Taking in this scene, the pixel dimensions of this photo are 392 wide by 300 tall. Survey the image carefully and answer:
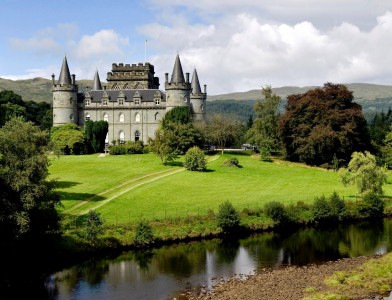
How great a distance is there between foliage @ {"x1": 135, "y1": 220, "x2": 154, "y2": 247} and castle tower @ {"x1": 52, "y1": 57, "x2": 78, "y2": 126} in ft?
166

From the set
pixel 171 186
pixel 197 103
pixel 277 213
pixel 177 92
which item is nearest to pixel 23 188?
pixel 277 213

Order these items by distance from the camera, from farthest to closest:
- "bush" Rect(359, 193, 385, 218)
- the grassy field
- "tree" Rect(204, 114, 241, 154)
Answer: "tree" Rect(204, 114, 241, 154) → "bush" Rect(359, 193, 385, 218) → the grassy field

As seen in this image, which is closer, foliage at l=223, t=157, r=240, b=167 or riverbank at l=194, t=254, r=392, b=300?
riverbank at l=194, t=254, r=392, b=300

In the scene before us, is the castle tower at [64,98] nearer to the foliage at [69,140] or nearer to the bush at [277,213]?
the foliage at [69,140]

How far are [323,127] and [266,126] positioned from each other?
11.1m

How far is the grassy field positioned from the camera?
46594mm

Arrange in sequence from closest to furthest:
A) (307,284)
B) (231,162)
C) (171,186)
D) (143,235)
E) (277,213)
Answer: (307,284) → (143,235) → (277,213) → (171,186) → (231,162)

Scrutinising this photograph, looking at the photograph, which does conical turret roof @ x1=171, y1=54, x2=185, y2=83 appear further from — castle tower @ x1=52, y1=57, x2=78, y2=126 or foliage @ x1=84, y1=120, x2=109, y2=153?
castle tower @ x1=52, y1=57, x2=78, y2=126

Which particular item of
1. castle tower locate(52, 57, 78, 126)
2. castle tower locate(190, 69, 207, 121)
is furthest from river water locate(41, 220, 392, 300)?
castle tower locate(52, 57, 78, 126)

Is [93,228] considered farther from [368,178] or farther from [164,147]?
[164,147]

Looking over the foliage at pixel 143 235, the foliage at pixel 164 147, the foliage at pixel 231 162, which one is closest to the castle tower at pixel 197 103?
the foliage at pixel 164 147

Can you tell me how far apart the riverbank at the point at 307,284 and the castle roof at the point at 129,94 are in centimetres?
5709

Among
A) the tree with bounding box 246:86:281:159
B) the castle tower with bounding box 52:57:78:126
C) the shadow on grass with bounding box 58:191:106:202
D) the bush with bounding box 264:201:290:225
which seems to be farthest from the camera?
the castle tower with bounding box 52:57:78:126

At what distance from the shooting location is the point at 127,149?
7888cm
